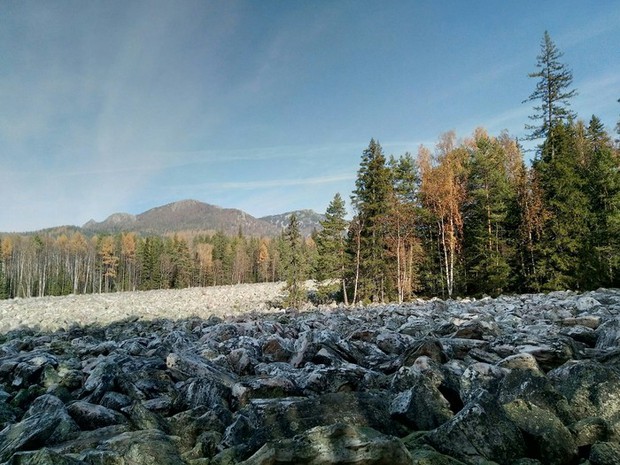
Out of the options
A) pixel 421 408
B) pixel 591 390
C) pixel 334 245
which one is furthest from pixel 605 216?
pixel 421 408

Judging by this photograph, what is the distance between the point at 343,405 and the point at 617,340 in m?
4.47

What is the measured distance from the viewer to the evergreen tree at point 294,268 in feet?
112

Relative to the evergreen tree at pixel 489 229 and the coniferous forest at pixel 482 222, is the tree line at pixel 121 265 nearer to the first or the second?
the coniferous forest at pixel 482 222

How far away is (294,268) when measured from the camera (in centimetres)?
3409

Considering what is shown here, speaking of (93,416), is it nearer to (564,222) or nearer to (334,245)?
(564,222)

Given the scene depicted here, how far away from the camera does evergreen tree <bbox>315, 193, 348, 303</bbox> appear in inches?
1446

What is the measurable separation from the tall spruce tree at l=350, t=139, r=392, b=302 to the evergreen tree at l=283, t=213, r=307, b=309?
4.89m

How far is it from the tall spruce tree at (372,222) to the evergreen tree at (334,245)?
60.3 inches

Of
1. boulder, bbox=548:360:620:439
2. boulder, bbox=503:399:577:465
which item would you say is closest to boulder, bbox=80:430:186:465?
boulder, bbox=503:399:577:465

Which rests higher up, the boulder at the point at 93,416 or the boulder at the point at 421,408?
the boulder at the point at 421,408

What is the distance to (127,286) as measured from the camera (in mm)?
98062

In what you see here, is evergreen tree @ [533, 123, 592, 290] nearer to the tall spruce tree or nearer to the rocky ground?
the tall spruce tree

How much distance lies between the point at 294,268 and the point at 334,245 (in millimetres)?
5045

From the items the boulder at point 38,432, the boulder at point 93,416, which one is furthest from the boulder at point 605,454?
the boulder at point 38,432
